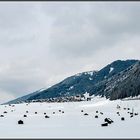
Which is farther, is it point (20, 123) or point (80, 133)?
point (20, 123)

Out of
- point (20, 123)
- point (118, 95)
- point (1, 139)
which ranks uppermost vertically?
point (1, 139)

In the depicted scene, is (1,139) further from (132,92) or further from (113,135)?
(132,92)

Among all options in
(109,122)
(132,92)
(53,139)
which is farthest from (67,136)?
(132,92)

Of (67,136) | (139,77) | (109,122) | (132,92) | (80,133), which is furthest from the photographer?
(139,77)

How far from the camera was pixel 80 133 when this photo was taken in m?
28.7

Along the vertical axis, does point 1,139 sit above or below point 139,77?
above

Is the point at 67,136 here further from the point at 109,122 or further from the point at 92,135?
the point at 109,122

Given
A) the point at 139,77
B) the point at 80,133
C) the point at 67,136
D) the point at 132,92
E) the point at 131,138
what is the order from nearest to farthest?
the point at 131,138, the point at 67,136, the point at 80,133, the point at 132,92, the point at 139,77

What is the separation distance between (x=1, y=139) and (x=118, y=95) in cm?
12660

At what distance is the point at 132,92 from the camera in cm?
14525

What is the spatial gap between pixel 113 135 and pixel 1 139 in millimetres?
8321

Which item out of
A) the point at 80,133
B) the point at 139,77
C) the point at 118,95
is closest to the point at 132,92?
the point at 118,95

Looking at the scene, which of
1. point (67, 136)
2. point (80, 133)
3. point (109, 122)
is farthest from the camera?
point (109, 122)

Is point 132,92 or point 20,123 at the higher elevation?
point 20,123
